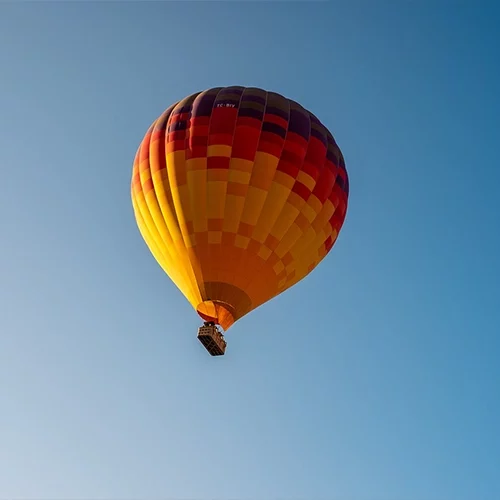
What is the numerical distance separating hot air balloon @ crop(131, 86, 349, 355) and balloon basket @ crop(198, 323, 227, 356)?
0.02 meters

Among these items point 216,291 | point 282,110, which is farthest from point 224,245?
point 282,110

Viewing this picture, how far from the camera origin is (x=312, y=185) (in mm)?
16188

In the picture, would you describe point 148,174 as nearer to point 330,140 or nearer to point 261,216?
point 261,216

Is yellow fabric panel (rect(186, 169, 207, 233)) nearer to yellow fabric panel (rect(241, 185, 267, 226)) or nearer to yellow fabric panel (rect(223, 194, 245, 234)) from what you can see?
yellow fabric panel (rect(223, 194, 245, 234))

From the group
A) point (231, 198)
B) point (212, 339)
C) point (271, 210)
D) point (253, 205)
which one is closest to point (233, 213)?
point (231, 198)

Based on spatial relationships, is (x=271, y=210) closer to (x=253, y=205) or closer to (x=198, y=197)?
(x=253, y=205)

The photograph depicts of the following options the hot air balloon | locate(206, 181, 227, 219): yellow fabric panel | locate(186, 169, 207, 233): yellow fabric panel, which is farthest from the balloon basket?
locate(206, 181, 227, 219): yellow fabric panel

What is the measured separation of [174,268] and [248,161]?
10.1 feet

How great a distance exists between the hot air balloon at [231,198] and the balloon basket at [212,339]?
0.9 inches

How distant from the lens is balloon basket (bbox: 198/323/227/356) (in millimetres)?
15023

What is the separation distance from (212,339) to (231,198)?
10.7 ft

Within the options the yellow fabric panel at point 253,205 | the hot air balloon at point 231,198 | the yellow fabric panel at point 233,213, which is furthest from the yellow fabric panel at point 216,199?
the yellow fabric panel at point 253,205

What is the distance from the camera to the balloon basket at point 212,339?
49.3 ft

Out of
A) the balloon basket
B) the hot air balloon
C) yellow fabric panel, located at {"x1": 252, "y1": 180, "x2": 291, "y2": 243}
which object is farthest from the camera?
yellow fabric panel, located at {"x1": 252, "y1": 180, "x2": 291, "y2": 243}
